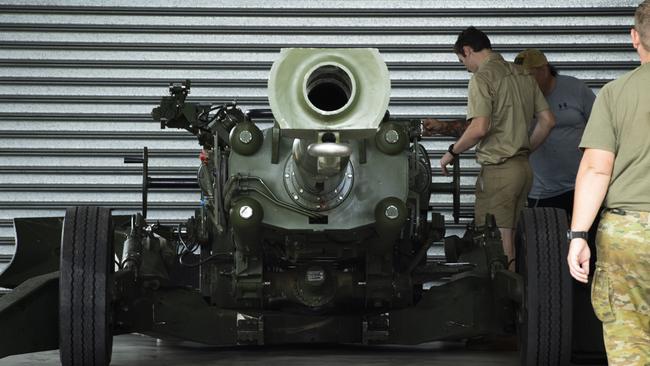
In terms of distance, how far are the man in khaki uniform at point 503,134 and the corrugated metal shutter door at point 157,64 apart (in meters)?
2.04

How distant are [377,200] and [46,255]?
304cm

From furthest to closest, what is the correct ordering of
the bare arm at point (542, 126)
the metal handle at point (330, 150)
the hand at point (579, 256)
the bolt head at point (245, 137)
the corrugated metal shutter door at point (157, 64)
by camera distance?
the corrugated metal shutter door at point (157, 64), the bare arm at point (542, 126), the bolt head at point (245, 137), the metal handle at point (330, 150), the hand at point (579, 256)

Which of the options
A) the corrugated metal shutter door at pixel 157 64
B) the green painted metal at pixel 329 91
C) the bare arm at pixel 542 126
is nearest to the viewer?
the green painted metal at pixel 329 91

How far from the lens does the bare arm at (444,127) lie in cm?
846

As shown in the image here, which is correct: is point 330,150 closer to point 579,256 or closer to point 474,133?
point 579,256

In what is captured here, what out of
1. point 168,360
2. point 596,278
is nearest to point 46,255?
point 168,360

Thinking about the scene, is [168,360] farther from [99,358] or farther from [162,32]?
[162,32]

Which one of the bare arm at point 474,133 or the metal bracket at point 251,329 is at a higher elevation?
the bare arm at point 474,133

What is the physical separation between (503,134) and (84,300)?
3.02 meters

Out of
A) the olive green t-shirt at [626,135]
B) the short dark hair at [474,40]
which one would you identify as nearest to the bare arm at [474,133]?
the short dark hair at [474,40]

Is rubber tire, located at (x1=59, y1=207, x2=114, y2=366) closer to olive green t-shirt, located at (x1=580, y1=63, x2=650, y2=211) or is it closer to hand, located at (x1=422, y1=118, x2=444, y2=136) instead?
hand, located at (x1=422, y1=118, x2=444, y2=136)

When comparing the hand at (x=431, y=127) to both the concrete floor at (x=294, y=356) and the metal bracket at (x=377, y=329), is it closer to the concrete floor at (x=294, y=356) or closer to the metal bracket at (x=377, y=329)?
the concrete floor at (x=294, y=356)

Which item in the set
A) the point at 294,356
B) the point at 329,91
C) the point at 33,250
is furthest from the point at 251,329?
the point at 329,91

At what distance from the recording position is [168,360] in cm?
746
